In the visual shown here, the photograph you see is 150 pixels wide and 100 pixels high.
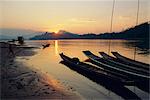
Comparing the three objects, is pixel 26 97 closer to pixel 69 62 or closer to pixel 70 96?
pixel 70 96

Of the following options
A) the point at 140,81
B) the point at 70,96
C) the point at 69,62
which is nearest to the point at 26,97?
the point at 70,96

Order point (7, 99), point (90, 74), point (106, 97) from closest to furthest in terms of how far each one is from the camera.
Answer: point (7, 99)
point (106, 97)
point (90, 74)

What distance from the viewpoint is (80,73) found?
66.3ft

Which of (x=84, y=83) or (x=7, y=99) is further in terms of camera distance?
(x=84, y=83)

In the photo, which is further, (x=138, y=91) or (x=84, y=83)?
(x=84, y=83)

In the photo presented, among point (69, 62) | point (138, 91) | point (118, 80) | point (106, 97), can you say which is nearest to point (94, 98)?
point (106, 97)

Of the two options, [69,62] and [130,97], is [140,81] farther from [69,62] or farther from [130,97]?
[69,62]

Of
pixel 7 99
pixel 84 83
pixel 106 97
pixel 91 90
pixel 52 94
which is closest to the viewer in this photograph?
pixel 7 99

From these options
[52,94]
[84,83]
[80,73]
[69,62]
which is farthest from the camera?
[69,62]

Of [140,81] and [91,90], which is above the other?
[140,81]

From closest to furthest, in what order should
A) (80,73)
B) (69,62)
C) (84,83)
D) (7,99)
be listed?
(7,99), (84,83), (80,73), (69,62)

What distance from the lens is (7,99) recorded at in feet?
34.4

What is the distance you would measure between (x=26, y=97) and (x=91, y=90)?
435 cm

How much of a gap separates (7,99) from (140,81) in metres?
6.22
